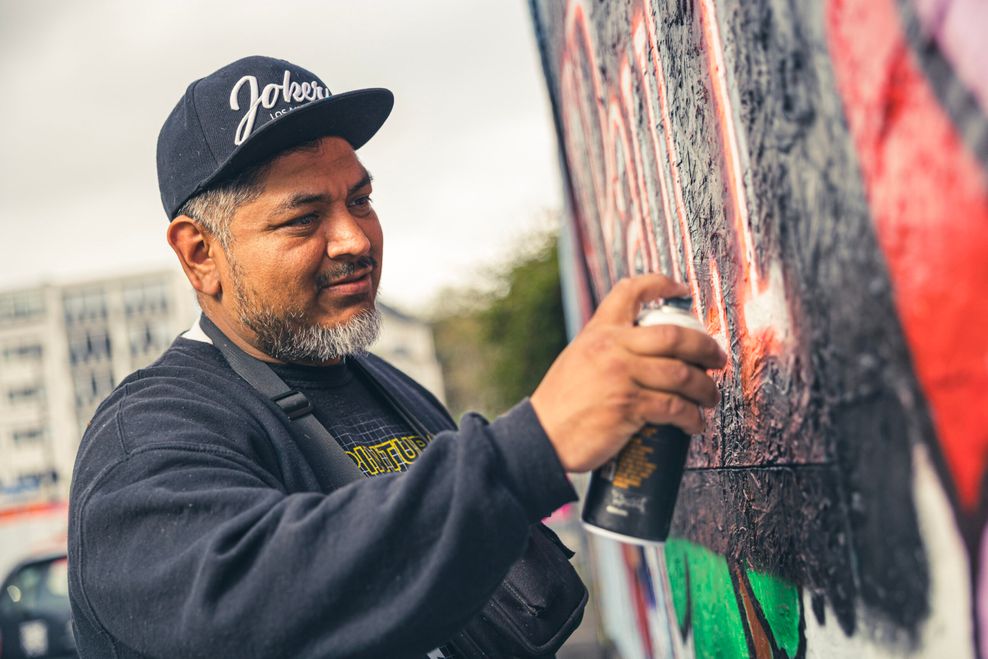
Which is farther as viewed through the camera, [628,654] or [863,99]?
[628,654]

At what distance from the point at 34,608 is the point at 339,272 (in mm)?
7304

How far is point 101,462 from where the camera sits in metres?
1.61

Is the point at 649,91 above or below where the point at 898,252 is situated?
above

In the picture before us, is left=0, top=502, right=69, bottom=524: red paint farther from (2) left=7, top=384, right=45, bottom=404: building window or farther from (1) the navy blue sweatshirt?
(2) left=7, top=384, right=45, bottom=404: building window

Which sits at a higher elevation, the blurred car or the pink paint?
the pink paint

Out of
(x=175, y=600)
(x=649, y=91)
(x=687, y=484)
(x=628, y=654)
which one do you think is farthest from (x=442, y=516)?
(x=628, y=654)

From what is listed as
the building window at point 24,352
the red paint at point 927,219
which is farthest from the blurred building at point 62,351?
the red paint at point 927,219

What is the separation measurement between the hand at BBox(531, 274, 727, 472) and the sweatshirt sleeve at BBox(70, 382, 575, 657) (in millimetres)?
35

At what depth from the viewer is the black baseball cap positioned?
203cm

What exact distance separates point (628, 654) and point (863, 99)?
6.54 m

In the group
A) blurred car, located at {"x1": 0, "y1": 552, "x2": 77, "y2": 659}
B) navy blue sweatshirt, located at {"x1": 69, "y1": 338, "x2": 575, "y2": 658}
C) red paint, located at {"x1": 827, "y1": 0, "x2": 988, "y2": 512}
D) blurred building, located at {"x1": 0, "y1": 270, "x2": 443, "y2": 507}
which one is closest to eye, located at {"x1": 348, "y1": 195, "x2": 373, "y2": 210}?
navy blue sweatshirt, located at {"x1": 69, "y1": 338, "x2": 575, "y2": 658}

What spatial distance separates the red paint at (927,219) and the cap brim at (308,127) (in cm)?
119

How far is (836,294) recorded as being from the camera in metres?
1.28

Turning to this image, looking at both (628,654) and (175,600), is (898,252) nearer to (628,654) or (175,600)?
(175,600)
